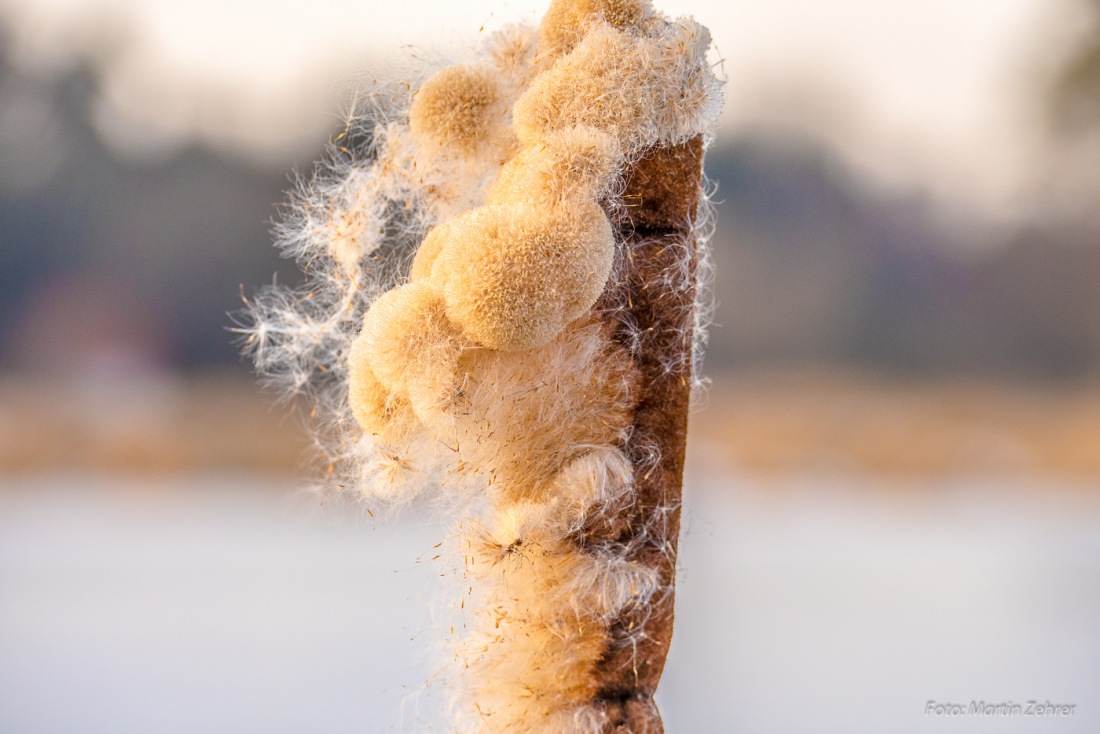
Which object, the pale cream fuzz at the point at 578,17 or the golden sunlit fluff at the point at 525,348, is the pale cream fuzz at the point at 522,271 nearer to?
the golden sunlit fluff at the point at 525,348

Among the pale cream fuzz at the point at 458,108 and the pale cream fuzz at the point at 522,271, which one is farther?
the pale cream fuzz at the point at 458,108

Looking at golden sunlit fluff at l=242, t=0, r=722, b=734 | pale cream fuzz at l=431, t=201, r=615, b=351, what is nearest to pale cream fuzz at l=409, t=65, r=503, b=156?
golden sunlit fluff at l=242, t=0, r=722, b=734

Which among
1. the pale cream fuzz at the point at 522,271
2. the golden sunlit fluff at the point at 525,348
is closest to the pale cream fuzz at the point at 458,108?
the golden sunlit fluff at the point at 525,348

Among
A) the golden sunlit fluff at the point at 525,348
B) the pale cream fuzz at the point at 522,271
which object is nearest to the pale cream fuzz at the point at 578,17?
the golden sunlit fluff at the point at 525,348

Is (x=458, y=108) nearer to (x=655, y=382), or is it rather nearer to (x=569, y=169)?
(x=569, y=169)

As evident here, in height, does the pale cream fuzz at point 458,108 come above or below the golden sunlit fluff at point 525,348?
above

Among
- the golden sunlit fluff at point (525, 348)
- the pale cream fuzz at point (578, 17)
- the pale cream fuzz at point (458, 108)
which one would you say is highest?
the pale cream fuzz at point (578, 17)

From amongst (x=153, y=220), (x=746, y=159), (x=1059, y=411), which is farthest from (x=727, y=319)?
(x=153, y=220)
